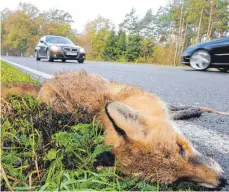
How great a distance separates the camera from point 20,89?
275 cm

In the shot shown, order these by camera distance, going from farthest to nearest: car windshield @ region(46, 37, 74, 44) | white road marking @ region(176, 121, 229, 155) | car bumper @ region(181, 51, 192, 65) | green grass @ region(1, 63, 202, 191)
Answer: car bumper @ region(181, 51, 192, 65) → car windshield @ region(46, 37, 74, 44) → white road marking @ region(176, 121, 229, 155) → green grass @ region(1, 63, 202, 191)

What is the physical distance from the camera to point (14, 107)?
8.05 ft

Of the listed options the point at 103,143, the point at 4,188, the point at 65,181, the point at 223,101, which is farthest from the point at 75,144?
the point at 223,101

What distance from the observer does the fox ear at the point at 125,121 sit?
60.7 inches

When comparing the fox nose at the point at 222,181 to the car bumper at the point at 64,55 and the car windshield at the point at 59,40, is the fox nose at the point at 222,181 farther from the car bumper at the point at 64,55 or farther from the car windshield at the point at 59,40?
the car bumper at the point at 64,55

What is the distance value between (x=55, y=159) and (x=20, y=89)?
130cm

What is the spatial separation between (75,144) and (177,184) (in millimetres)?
682

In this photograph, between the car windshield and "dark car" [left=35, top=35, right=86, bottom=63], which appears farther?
"dark car" [left=35, top=35, right=86, bottom=63]

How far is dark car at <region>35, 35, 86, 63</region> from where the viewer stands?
32.7 ft

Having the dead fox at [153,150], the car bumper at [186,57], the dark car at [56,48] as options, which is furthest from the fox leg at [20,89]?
the car bumper at [186,57]

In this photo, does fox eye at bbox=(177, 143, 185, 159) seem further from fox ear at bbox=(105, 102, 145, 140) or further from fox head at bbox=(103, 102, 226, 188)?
fox ear at bbox=(105, 102, 145, 140)

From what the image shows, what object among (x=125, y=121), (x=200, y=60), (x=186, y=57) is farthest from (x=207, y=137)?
(x=186, y=57)

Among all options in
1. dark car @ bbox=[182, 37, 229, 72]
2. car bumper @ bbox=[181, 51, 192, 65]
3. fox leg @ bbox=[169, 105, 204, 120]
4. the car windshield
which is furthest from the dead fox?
car bumper @ bbox=[181, 51, 192, 65]

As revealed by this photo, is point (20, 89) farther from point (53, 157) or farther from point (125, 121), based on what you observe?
point (125, 121)
